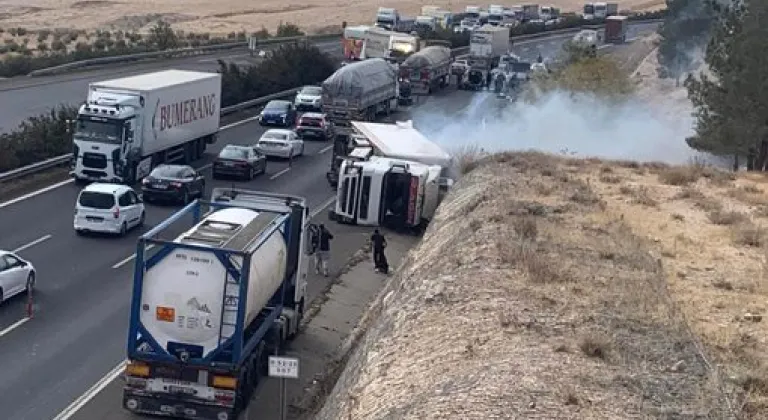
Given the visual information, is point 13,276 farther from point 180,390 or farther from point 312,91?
point 312,91

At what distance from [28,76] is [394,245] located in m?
36.3

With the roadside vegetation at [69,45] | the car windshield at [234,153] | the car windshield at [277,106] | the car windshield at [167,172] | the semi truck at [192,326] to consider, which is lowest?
the roadside vegetation at [69,45]

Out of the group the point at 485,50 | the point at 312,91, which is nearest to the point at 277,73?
the point at 312,91

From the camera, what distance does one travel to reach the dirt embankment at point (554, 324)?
15156 millimetres

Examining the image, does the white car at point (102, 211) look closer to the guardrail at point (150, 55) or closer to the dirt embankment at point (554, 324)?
the dirt embankment at point (554, 324)

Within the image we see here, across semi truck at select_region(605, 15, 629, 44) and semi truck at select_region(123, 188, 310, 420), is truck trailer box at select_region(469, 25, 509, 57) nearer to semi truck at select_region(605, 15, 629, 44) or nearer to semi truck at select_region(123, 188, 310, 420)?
semi truck at select_region(605, 15, 629, 44)

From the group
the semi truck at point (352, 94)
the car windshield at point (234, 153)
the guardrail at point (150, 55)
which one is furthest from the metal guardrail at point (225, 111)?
the guardrail at point (150, 55)

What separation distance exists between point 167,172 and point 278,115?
63.3 ft

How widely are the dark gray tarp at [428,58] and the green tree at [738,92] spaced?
30.7 metres

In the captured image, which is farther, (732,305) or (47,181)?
(47,181)

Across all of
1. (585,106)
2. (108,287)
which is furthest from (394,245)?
(585,106)

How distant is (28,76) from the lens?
6850 centimetres

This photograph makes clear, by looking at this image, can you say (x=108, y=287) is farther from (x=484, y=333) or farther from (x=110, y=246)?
(x=484, y=333)

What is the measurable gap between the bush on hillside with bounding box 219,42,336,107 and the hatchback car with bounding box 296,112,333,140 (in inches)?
240
